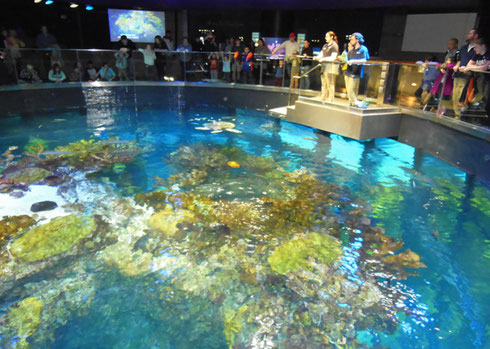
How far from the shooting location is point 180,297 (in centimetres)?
323

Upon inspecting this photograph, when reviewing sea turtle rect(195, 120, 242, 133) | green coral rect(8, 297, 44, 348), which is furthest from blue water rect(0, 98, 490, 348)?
sea turtle rect(195, 120, 242, 133)

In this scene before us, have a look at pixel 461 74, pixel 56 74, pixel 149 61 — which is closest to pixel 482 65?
pixel 461 74

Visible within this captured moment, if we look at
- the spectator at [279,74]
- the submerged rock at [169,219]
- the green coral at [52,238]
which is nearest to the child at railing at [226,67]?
the spectator at [279,74]

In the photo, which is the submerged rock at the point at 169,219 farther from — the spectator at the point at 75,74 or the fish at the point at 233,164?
the spectator at the point at 75,74

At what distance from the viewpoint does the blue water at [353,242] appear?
9.46ft

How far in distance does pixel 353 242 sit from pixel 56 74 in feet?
32.1

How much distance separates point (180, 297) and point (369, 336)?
169cm

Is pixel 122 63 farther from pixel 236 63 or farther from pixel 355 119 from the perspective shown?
Result: pixel 355 119

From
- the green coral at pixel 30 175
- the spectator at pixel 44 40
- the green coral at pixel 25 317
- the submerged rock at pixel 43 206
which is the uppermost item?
the spectator at pixel 44 40

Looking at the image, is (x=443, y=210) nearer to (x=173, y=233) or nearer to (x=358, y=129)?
(x=358, y=129)

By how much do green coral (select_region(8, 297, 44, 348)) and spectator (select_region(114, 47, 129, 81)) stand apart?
9.35 meters

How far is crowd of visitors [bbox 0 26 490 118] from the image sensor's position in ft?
19.9

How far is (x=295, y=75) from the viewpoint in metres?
9.38

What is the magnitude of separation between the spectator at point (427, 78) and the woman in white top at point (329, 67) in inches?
70.0
